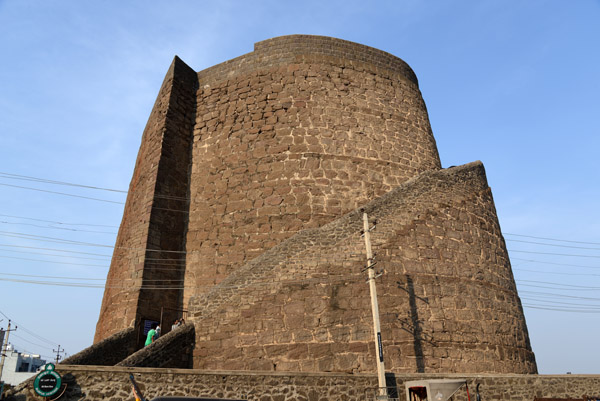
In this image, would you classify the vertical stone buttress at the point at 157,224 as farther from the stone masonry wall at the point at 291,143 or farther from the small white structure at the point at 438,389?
the small white structure at the point at 438,389

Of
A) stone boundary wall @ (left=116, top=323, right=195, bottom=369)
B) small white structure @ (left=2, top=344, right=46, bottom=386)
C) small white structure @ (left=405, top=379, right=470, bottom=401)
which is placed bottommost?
small white structure @ (left=405, top=379, right=470, bottom=401)

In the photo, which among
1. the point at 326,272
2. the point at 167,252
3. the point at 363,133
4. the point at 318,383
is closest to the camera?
the point at 318,383

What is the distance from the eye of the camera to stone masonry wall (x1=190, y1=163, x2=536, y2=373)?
29.6 ft

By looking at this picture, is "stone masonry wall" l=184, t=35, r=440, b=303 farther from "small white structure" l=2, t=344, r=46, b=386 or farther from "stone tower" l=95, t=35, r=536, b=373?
"small white structure" l=2, t=344, r=46, b=386

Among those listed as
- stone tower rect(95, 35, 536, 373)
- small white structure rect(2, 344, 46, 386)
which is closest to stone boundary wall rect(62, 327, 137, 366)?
stone tower rect(95, 35, 536, 373)

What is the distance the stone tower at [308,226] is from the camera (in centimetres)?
930

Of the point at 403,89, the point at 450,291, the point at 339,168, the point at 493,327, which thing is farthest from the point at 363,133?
the point at 493,327

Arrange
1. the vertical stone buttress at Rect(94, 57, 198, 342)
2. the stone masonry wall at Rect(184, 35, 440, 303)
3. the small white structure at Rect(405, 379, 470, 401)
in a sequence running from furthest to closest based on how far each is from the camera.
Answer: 1. the stone masonry wall at Rect(184, 35, 440, 303)
2. the vertical stone buttress at Rect(94, 57, 198, 342)
3. the small white structure at Rect(405, 379, 470, 401)

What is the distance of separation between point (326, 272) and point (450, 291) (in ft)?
9.87

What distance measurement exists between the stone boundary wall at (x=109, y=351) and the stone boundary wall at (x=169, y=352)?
158 centimetres

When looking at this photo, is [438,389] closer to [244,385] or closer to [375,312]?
[375,312]

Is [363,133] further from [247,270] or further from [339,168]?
[247,270]

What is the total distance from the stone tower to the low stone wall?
2.99 ft

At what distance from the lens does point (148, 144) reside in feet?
49.7
